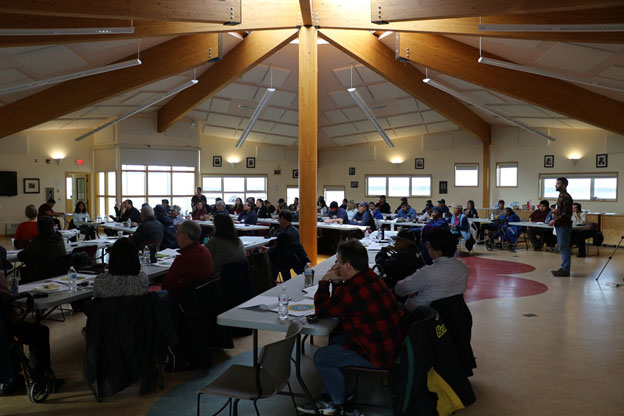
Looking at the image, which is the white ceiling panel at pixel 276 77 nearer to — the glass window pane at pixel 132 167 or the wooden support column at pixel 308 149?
the wooden support column at pixel 308 149

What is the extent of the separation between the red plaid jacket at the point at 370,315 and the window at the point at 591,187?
12768 mm

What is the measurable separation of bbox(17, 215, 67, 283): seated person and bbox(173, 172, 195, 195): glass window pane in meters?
11.7

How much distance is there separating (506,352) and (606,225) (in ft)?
31.7

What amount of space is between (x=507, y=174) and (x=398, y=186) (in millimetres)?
3659

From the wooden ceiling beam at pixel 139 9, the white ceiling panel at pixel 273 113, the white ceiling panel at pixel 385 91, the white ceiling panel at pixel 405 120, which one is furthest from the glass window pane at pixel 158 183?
the wooden ceiling beam at pixel 139 9

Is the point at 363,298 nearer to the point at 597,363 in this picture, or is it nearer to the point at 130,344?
the point at 130,344

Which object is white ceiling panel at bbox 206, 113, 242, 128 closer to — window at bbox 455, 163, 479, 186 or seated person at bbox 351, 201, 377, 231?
seated person at bbox 351, 201, 377, 231

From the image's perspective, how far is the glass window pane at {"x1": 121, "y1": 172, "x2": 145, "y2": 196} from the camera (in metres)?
15.3

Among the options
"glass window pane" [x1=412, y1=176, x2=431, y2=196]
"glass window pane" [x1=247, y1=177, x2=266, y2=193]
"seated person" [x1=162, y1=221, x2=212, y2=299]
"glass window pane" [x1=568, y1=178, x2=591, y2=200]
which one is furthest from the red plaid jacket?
"glass window pane" [x1=247, y1=177, x2=266, y2=193]

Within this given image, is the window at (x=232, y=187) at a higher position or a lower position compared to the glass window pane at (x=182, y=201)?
higher

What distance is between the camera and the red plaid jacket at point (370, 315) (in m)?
2.76

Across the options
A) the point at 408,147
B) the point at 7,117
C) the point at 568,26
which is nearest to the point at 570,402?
the point at 568,26

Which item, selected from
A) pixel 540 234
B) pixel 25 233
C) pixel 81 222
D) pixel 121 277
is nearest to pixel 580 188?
pixel 540 234

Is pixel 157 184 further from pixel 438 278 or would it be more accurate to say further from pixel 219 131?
pixel 438 278
